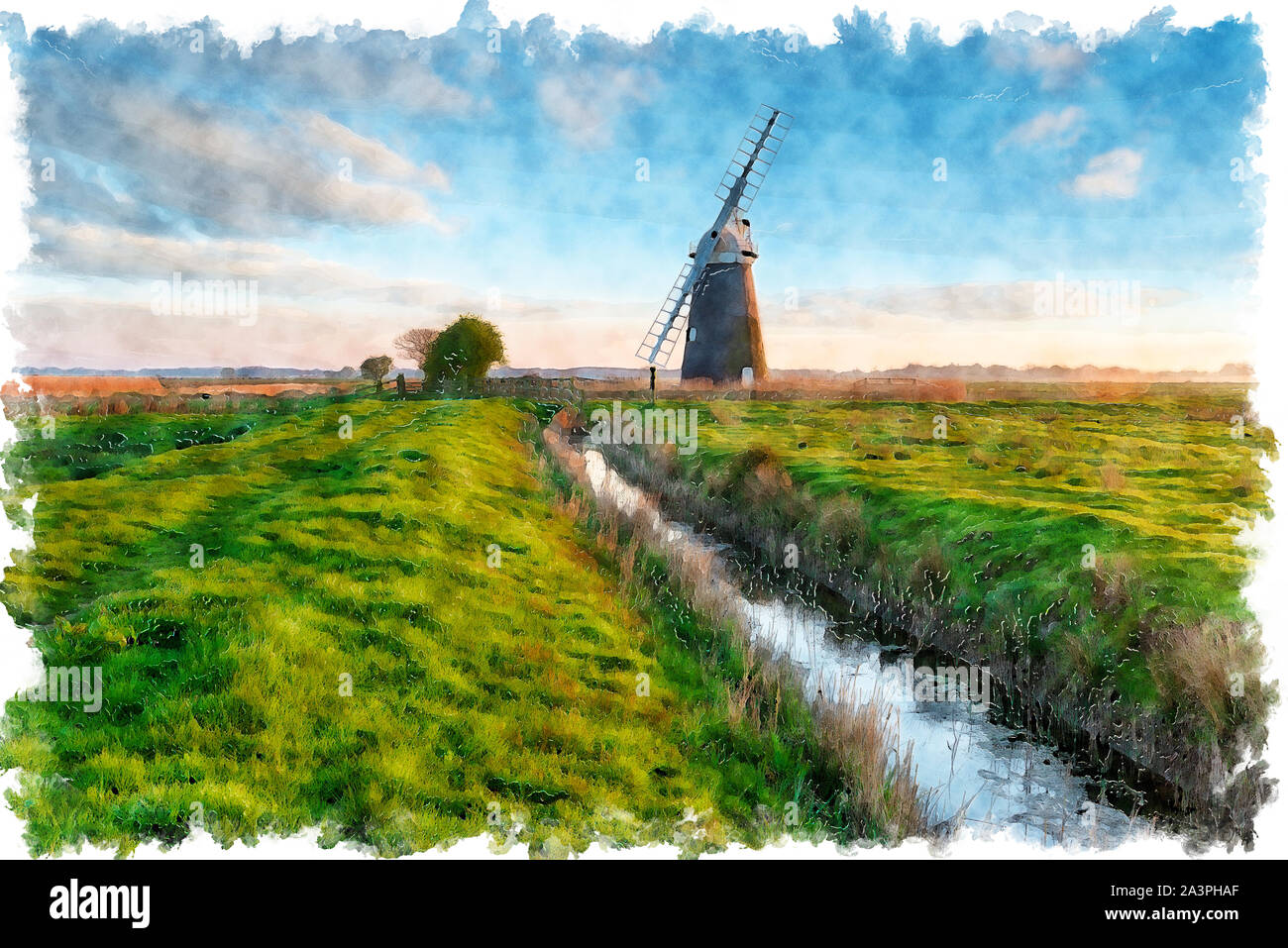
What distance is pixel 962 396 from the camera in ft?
139

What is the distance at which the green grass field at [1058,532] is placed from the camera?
28.1 ft

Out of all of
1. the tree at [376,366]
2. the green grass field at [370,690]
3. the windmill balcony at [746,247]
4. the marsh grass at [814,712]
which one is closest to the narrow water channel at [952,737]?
the marsh grass at [814,712]

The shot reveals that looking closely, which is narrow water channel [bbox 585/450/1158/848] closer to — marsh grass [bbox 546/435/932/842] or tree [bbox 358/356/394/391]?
marsh grass [bbox 546/435/932/842]

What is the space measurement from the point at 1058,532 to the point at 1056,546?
0.63 meters

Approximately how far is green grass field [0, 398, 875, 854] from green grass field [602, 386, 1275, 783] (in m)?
4.15

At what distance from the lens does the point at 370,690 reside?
711 cm

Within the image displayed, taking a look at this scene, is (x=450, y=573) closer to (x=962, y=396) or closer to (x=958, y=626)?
(x=958, y=626)

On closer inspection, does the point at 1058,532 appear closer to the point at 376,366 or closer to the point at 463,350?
the point at 463,350

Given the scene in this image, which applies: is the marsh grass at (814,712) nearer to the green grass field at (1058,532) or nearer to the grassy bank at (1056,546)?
the grassy bank at (1056,546)

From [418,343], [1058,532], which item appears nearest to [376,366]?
[418,343]

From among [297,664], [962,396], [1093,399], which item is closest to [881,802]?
[297,664]

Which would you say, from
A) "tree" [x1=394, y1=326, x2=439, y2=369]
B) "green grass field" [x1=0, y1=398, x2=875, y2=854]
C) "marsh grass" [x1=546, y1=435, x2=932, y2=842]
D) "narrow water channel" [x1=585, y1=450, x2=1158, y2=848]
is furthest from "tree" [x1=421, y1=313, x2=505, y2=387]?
"narrow water channel" [x1=585, y1=450, x2=1158, y2=848]

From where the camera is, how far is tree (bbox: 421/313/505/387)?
54.4 meters

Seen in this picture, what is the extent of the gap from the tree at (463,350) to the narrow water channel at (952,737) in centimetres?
4382
